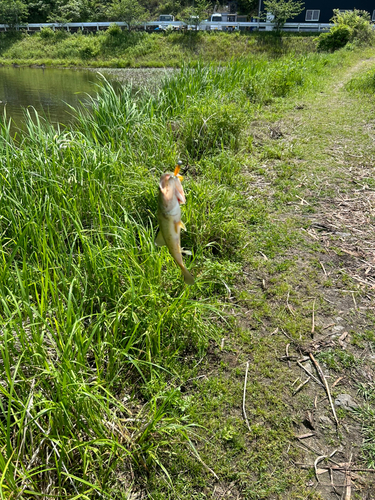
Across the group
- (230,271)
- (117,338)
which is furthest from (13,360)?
(230,271)

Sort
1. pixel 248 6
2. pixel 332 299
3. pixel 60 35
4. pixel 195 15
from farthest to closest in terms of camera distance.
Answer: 1. pixel 248 6
2. pixel 60 35
3. pixel 195 15
4. pixel 332 299

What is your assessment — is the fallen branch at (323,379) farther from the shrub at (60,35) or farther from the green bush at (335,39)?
the shrub at (60,35)

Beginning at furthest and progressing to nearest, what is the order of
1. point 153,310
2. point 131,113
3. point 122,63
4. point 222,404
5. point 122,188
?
point 122,63 → point 131,113 → point 122,188 → point 153,310 → point 222,404

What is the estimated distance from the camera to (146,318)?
2.30 m

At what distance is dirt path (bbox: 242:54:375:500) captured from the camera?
75.3 inches

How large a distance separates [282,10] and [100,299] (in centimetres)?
3459

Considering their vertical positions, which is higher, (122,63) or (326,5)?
(326,5)

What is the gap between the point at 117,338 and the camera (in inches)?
90.8

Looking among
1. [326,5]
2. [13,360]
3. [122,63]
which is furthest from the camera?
[326,5]

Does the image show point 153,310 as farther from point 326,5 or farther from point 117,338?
point 326,5

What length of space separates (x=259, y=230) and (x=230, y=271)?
846 mm

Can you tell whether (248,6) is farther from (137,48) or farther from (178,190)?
(178,190)

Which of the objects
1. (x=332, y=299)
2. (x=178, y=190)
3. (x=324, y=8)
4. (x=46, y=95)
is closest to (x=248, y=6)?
(x=324, y=8)

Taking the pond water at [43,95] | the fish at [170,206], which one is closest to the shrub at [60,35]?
the pond water at [43,95]
